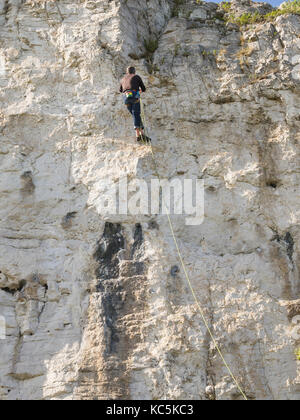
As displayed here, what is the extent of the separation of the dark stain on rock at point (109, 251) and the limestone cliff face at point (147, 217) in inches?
0.9

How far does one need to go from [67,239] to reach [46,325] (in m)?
1.41

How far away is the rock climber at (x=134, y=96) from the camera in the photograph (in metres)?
9.55

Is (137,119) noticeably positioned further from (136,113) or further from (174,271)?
(174,271)

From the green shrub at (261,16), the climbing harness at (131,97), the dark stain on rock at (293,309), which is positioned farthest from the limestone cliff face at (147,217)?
the climbing harness at (131,97)

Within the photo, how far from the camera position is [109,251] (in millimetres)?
8812

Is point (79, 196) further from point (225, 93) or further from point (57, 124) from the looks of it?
point (225, 93)

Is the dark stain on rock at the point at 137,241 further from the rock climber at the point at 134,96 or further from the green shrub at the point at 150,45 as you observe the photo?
the green shrub at the point at 150,45

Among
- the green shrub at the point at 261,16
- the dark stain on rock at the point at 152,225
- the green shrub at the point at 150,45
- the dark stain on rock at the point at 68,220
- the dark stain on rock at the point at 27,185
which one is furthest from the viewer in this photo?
the green shrub at the point at 261,16

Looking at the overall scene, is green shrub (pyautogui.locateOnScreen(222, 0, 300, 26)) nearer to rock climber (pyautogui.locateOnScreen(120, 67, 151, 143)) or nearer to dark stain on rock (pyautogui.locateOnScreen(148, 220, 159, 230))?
rock climber (pyautogui.locateOnScreen(120, 67, 151, 143))

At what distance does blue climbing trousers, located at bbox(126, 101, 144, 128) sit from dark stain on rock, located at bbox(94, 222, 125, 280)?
1.80m

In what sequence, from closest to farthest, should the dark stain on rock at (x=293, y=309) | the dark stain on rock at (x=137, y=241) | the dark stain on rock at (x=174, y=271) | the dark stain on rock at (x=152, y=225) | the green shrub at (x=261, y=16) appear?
the dark stain on rock at (x=293, y=309), the dark stain on rock at (x=174, y=271), the dark stain on rock at (x=137, y=241), the dark stain on rock at (x=152, y=225), the green shrub at (x=261, y=16)

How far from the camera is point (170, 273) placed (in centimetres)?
863

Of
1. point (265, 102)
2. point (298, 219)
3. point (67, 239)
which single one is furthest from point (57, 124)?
point (298, 219)

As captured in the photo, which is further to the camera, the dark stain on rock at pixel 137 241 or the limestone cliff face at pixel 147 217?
the dark stain on rock at pixel 137 241
